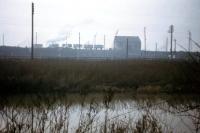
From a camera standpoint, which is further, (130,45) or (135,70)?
(130,45)

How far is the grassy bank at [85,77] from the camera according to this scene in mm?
24094

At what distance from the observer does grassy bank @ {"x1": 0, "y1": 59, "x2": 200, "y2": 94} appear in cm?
2409

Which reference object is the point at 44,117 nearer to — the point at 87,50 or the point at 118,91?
the point at 118,91

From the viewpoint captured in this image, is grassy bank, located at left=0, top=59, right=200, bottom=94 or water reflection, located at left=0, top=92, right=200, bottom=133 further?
grassy bank, located at left=0, top=59, right=200, bottom=94

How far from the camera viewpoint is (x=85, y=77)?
27156 millimetres

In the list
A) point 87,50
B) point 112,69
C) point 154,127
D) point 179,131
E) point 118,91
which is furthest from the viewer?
point 87,50

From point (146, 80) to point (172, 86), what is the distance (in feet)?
10.2

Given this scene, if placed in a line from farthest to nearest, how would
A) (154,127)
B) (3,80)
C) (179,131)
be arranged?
1. (3,80)
2. (179,131)
3. (154,127)

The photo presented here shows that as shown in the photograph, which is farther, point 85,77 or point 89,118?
point 85,77

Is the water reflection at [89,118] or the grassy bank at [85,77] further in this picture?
the grassy bank at [85,77]

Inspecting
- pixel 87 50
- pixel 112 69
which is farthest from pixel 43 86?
pixel 87 50

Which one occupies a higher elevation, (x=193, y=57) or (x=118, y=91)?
(x=193, y=57)

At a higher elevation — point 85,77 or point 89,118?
point 89,118

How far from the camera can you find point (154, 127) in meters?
8.34
